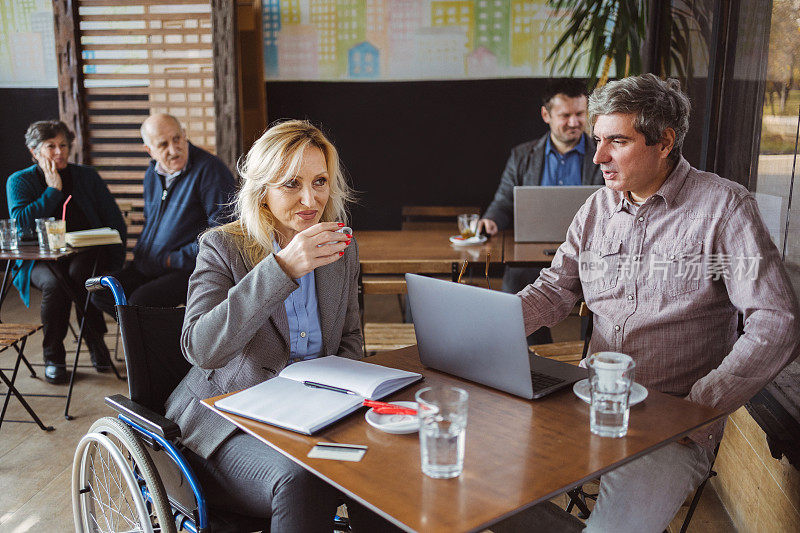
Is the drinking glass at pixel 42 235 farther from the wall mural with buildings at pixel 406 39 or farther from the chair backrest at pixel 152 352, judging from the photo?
the wall mural with buildings at pixel 406 39

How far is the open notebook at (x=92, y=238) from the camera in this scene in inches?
139

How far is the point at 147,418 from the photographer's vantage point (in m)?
1.48

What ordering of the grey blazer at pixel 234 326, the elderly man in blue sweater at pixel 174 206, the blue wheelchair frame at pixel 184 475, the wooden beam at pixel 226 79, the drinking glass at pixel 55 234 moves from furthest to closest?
the wooden beam at pixel 226 79 → the elderly man in blue sweater at pixel 174 206 → the drinking glass at pixel 55 234 → the grey blazer at pixel 234 326 → the blue wheelchair frame at pixel 184 475

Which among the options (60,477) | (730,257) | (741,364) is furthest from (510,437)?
(60,477)

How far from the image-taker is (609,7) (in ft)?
12.0

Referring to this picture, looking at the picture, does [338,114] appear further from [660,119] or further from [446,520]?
[446,520]

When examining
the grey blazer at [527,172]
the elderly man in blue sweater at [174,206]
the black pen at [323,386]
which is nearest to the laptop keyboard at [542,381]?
the black pen at [323,386]

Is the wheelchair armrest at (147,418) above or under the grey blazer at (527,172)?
under

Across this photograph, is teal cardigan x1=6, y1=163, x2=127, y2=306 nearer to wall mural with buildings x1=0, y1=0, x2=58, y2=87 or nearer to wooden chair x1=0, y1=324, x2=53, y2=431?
wooden chair x1=0, y1=324, x2=53, y2=431

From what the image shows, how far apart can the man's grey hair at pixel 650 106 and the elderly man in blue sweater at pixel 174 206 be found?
93.1 inches

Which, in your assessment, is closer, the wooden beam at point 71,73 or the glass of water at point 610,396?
the glass of water at point 610,396

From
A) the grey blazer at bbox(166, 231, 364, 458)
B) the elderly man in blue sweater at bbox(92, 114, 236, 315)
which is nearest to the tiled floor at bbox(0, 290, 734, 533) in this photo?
the elderly man in blue sweater at bbox(92, 114, 236, 315)

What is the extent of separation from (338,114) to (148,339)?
12.9 feet

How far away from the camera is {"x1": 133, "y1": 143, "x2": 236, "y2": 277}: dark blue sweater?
3.68 metres
